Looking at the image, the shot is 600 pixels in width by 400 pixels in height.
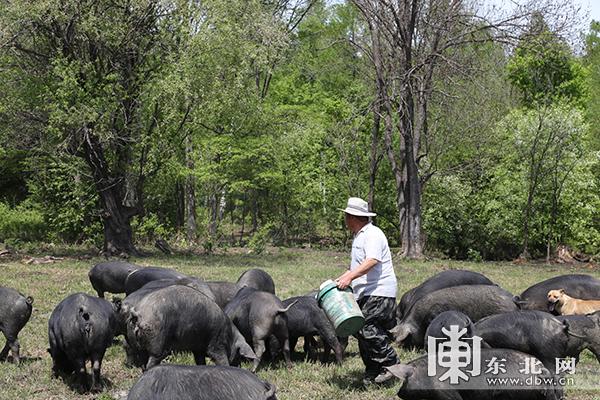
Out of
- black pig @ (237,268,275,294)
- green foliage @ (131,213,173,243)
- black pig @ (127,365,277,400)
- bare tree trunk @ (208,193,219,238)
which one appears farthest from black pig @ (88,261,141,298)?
bare tree trunk @ (208,193,219,238)

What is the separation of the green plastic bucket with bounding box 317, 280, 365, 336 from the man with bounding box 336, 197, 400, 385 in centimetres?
36

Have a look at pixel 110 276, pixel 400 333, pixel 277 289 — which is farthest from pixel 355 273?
pixel 277 289

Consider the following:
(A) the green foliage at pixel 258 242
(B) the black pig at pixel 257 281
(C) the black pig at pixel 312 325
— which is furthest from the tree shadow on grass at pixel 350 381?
(A) the green foliage at pixel 258 242

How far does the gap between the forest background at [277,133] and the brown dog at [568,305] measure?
11.1 metres

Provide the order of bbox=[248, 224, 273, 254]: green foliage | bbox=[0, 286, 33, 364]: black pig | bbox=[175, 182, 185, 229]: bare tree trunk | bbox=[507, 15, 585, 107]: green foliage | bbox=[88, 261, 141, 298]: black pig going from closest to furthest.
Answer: bbox=[0, 286, 33, 364]: black pig, bbox=[88, 261, 141, 298]: black pig, bbox=[248, 224, 273, 254]: green foliage, bbox=[175, 182, 185, 229]: bare tree trunk, bbox=[507, 15, 585, 107]: green foliage

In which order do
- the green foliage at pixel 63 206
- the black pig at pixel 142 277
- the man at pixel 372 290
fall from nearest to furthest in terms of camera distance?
the man at pixel 372 290 → the black pig at pixel 142 277 → the green foliage at pixel 63 206

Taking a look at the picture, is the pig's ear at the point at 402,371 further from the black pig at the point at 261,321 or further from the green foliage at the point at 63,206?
the green foliage at the point at 63,206

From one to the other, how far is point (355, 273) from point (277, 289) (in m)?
6.78

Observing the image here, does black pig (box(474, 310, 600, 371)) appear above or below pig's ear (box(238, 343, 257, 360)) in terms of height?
above

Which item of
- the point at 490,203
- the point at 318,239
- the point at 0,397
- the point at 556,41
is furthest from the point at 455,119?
the point at 0,397

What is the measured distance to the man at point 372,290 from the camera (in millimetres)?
6754

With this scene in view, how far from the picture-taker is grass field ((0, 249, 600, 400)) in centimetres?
662

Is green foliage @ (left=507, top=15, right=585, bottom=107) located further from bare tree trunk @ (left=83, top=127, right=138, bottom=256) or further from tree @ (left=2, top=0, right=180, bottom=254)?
bare tree trunk @ (left=83, top=127, right=138, bottom=256)

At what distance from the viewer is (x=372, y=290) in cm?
684
